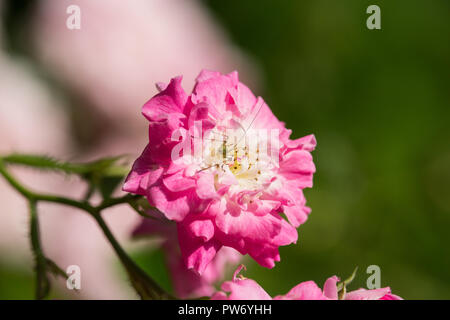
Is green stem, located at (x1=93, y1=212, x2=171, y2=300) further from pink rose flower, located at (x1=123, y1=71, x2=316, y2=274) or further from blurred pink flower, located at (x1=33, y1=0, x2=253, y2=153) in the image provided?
blurred pink flower, located at (x1=33, y1=0, x2=253, y2=153)

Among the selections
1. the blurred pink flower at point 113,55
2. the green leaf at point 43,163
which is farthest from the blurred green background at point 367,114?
the green leaf at point 43,163

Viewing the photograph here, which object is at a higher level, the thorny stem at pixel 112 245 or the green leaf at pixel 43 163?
the green leaf at pixel 43 163

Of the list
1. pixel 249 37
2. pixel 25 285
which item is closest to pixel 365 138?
pixel 249 37

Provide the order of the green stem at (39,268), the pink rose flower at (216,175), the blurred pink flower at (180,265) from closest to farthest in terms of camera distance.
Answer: the pink rose flower at (216,175) → the green stem at (39,268) → the blurred pink flower at (180,265)

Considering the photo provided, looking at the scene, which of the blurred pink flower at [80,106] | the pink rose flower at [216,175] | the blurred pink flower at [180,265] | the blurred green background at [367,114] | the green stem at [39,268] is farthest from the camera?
the blurred green background at [367,114]

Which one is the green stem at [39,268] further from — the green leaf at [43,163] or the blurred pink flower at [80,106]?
the blurred pink flower at [80,106]

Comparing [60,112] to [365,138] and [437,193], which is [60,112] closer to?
[365,138]


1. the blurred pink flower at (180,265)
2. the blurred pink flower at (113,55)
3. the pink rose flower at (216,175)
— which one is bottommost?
the blurred pink flower at (180,265)
